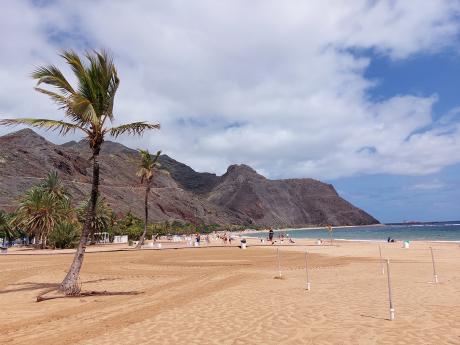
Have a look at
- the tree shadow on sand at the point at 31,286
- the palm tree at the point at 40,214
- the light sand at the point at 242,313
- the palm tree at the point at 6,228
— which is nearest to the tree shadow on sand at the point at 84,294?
the light sand at the point at 242,313

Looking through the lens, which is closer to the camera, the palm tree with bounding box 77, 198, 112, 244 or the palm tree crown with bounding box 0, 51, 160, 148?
the palm tree crown with bounding box 0, 51, 160, 148

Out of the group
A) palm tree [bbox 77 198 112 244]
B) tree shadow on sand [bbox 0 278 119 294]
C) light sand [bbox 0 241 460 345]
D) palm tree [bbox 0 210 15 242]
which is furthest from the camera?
palm tree [bbox 77 198 112 244]

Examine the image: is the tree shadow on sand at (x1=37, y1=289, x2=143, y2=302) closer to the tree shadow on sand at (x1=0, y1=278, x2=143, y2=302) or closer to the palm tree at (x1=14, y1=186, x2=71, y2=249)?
the tree shadow on sand at (x1=0, y1=278, x2=143, y2=302)

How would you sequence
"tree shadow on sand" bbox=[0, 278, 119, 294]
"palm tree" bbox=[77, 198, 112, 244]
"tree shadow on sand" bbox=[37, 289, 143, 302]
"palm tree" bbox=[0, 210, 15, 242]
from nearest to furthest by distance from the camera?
"tree shadow on sand" bbox=[37, 289, 143, 302], "tree shadow on sand" bbox=[0, 278, 119, 294], "palm tree" bbox=[0, 210, 15, 242], "palm tree" bbox=[77, 198, 112, 244]

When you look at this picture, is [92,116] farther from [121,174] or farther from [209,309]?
[121,174]

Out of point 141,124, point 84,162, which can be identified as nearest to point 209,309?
point 141,124

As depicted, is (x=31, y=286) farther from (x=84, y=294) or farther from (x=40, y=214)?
(x=40, y=214)

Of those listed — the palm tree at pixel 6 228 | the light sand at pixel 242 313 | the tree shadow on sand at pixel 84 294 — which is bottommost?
the light sand at pixel 242 313

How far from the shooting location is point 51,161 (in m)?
134

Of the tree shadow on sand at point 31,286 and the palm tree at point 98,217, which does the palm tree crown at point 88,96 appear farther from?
the palm tree at point 98,217

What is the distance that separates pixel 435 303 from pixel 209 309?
5.60 meters

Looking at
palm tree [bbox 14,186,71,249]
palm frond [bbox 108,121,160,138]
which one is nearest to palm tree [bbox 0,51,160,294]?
palm frond [bbox 108,121,160,138]

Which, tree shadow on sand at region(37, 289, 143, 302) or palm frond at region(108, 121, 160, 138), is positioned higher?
palm frond at region(108, 121, 160, 138)

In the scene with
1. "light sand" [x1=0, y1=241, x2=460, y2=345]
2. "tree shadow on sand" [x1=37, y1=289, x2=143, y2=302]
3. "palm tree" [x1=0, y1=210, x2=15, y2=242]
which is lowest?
"light sand" [x1=0, y1=241, x2=460, y2=345]
